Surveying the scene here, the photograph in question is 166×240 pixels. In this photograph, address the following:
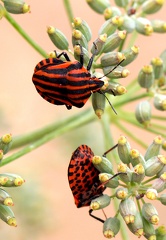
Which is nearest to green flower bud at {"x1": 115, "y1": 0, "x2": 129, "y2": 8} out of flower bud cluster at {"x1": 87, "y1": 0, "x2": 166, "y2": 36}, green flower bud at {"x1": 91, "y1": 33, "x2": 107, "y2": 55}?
flower bud cluster at {"x1": 87, "y1": 0, "x2": 166, "y2": 36}

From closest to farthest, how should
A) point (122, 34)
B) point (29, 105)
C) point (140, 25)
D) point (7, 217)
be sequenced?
point (7, 217) → point (122, 34) → point (140, 25) → point (29, 105)

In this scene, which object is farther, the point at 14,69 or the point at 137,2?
the point at 14,69

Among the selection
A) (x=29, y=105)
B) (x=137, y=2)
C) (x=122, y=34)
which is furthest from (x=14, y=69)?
(x=122, y=34)

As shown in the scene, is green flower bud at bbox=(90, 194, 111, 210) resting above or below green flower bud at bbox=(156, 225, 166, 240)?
above

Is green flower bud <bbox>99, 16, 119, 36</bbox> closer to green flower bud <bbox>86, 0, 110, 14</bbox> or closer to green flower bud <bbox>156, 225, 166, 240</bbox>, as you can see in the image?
green flower bud <bbox>86, 0, 110, 14</bbox>

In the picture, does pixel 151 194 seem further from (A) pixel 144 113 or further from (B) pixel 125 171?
(A) pixel 144 113

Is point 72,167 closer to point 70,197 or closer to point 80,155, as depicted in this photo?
point 80,155

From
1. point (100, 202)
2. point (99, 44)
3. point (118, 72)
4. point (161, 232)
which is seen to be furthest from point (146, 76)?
point (161, 232)

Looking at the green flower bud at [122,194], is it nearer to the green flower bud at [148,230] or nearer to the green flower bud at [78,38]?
the green flower bud at [148,230]
